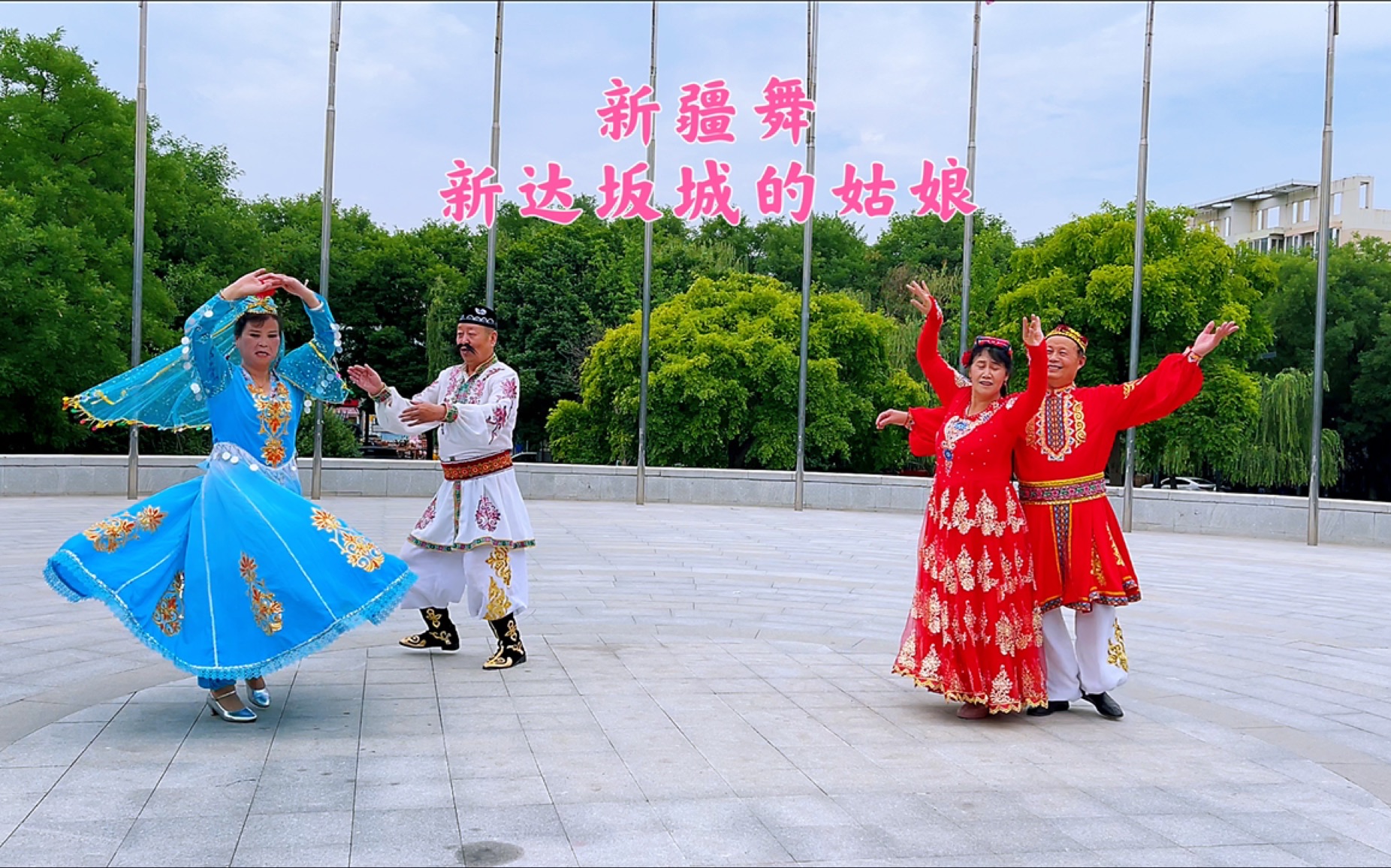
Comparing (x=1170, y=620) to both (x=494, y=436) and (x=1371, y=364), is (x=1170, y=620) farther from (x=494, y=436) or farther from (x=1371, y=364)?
(x=1371, y=364)

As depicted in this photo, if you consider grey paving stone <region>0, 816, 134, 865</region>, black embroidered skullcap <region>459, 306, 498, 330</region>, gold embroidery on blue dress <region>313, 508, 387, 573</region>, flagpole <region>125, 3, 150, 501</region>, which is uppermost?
flagpole <region>125, 3, 150, 501</region>

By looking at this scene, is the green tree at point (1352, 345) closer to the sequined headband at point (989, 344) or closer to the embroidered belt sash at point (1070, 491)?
the embroidered belt sash at point (1070, 491)

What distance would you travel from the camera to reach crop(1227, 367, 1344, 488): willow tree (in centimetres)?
3222

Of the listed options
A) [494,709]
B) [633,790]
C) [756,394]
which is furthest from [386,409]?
[756,394]

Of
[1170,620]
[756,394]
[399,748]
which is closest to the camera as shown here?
[399,748]

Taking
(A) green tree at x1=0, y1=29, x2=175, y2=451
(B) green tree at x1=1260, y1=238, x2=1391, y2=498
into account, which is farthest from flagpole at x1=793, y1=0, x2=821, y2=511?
(B) green tree at x1=1260, y1=238, x2=1391, y2=498

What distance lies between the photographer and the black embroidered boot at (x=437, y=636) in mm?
6977

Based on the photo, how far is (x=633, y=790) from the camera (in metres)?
4.39

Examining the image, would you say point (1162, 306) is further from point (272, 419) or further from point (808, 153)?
point (272, 419)

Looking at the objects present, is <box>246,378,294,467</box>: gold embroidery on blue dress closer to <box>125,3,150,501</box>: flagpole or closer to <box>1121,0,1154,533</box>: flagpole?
<box>125,3,150,501</box>: flagpole

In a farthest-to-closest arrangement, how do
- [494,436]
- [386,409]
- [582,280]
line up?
1. [582,280]
2. [494,436]
3. [386,409]

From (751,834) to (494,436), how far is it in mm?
3088

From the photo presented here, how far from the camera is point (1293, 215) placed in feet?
230

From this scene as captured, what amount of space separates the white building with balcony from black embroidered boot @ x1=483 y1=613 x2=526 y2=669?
191ft
